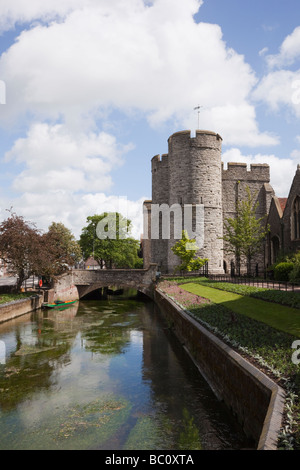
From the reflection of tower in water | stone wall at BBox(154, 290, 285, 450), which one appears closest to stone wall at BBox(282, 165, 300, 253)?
the reflection of tower in water

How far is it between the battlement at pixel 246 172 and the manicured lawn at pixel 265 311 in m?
27.9

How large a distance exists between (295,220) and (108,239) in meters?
34.6

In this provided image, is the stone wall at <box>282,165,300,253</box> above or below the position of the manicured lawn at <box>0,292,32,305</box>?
above

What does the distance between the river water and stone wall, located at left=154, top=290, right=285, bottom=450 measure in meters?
0.40

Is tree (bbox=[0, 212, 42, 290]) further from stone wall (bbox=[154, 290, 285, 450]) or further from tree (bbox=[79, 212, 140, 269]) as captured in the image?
tree (bbox=[79, 212, 140, 269])

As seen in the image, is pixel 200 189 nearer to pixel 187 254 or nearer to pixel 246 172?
pixel 187 254

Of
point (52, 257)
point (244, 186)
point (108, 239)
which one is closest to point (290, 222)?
point (244, 186)

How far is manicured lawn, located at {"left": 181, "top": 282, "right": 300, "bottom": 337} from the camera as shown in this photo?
12109 millimetres

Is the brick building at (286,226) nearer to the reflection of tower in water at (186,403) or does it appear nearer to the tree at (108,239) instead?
the reflection of tower in water at (186,403)

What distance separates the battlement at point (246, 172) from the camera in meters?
46.7

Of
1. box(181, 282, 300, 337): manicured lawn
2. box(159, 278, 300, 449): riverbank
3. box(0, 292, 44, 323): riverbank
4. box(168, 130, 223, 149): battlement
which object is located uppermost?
box(168, 130, 223, 149): battlement

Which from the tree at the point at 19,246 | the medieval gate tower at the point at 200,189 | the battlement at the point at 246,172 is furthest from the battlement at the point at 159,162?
the tree at the point at 19,246
